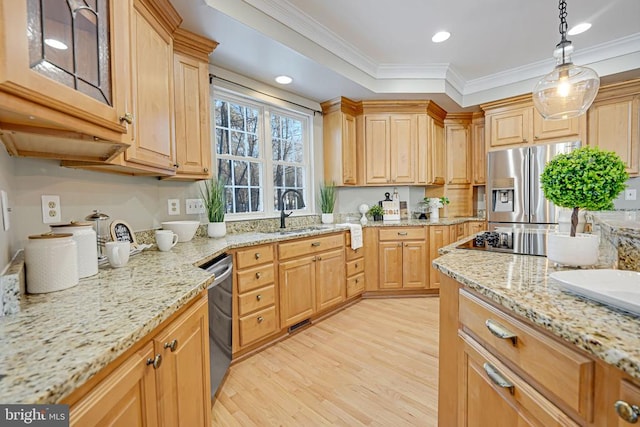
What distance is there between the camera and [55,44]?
79cm

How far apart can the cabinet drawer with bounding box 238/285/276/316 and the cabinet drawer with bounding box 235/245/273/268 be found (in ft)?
0.71

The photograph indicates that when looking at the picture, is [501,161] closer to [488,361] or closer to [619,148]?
[619,148]

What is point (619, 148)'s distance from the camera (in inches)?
120

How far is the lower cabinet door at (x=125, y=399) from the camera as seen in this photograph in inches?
22.1

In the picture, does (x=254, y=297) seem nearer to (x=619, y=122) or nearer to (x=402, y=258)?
(x=402, y=258)

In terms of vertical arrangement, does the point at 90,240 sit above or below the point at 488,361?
above

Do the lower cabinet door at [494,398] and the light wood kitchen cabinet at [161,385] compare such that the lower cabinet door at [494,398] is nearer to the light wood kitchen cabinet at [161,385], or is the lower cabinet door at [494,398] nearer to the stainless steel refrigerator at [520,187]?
the light wood kitchen cabinet at [161,385]

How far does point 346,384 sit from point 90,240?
160 centimetres

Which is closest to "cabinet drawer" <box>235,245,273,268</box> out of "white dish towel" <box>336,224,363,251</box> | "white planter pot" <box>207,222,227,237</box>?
"white planter pot" <box>207,222,227,237</box>

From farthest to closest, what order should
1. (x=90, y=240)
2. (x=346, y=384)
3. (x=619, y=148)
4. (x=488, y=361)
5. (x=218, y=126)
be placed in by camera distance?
(x=619, y=148) < (x=218, y=126) < (x=346, y=384) < (x=90, y=240) < (x=488, y=361)

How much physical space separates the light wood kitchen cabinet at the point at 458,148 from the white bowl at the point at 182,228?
3594 mm

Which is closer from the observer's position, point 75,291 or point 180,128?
point 75,291

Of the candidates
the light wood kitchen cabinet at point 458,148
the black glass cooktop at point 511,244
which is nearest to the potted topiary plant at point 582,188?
the black glass cooktop at point 511,244

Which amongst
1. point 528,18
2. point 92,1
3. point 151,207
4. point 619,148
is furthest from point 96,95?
point 619,148
